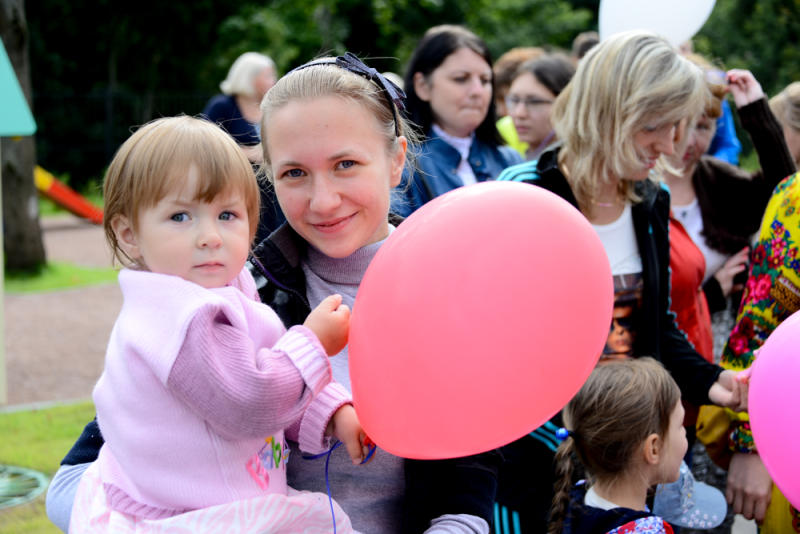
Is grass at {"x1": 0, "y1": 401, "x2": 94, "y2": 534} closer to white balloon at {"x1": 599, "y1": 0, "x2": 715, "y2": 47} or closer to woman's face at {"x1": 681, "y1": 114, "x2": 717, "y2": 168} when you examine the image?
woman's face at {"x1": 681, "y1": 114, "x2": 717, "y2": 168}

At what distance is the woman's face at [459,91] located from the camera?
467 centimetres

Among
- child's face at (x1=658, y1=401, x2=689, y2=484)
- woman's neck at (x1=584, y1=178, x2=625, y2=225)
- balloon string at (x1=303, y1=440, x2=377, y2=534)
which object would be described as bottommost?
child's face at (x1=658, y1=401, x2=689, y2=484)

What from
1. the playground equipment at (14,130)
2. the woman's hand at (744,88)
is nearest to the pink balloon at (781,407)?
the woman's hand at (744,88)

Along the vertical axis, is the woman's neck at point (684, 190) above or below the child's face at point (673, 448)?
above

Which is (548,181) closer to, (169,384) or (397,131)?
(397,131)

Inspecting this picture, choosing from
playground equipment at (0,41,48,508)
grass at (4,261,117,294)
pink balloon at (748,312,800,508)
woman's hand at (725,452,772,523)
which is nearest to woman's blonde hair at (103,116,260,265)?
pink balloon at (748,312,800,508)

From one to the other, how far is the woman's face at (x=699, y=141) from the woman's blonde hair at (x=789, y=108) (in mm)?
281

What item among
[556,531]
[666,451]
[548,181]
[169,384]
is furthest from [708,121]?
[169,384]

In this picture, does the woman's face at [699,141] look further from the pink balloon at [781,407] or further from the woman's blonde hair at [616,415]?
the pink balloon at [781,407]

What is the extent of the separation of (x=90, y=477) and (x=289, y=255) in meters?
0.63

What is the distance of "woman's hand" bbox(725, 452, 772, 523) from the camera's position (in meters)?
2.79

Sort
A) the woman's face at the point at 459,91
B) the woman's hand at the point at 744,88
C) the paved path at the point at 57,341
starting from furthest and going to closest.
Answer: the paved path at the point at 57,341
the woman's face at the point at 459,91
the woman's hand at the point at 744,88

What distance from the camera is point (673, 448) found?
268 centimetres

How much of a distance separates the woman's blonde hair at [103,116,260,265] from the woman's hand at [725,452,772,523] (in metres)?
1.96
